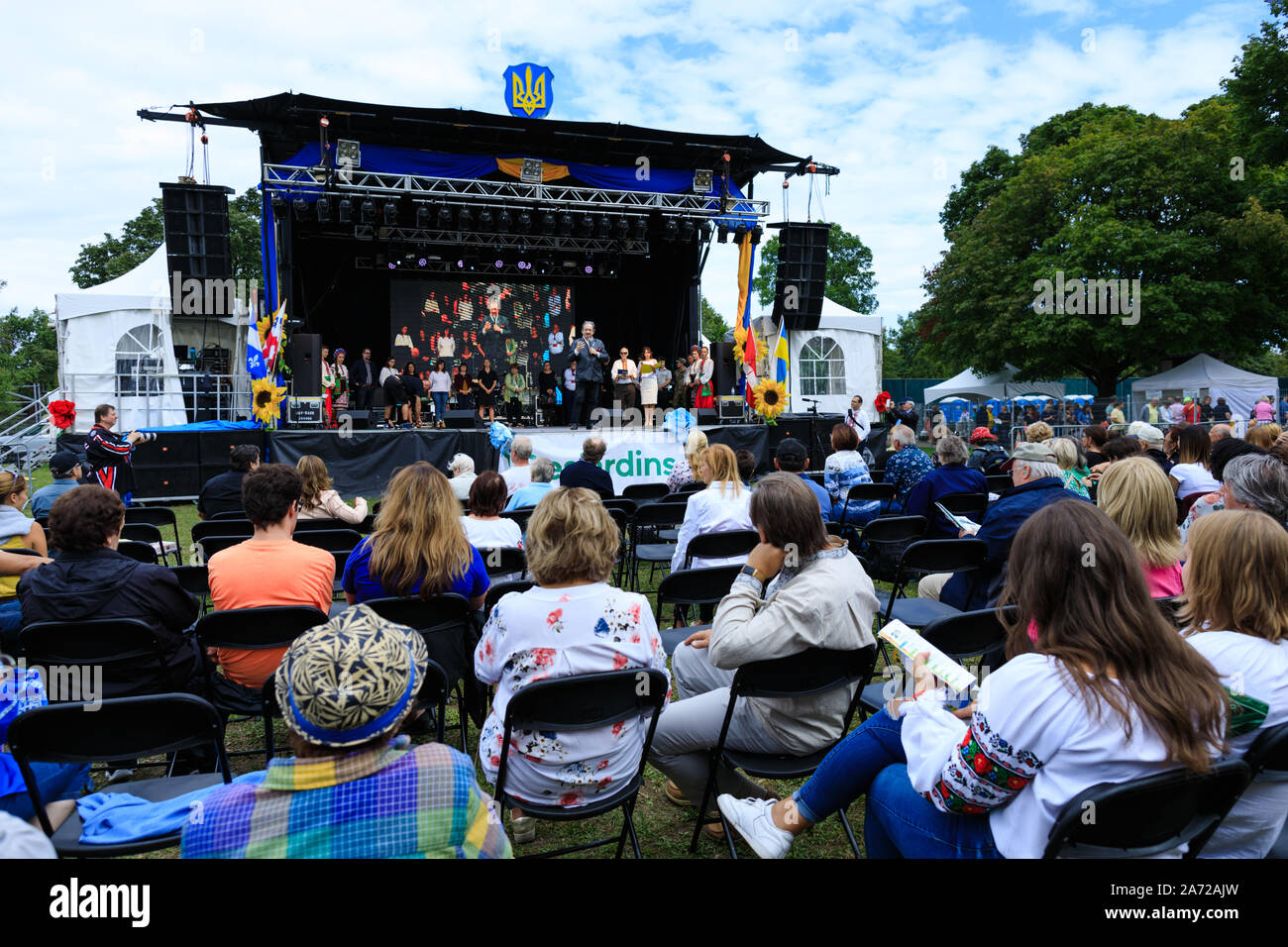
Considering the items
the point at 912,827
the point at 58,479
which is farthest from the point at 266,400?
the point at 912,827

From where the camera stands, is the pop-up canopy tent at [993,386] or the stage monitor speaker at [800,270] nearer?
the stage monitor speaker at [800,270]

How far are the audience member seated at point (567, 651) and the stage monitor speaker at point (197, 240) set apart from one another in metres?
11.2

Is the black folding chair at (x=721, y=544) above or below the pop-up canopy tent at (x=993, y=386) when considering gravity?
below

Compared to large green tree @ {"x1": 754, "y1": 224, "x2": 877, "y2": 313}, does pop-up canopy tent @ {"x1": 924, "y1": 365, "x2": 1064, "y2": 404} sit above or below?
below

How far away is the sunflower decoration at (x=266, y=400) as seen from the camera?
10.6 meters

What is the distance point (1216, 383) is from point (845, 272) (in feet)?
95.0

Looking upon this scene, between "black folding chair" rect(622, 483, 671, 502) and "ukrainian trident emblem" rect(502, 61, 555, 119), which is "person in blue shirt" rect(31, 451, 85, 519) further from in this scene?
"ukrainian trident emblem" rect(502, 61, 555, 119)

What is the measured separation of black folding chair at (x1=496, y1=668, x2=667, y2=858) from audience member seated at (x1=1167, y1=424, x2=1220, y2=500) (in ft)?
13.6

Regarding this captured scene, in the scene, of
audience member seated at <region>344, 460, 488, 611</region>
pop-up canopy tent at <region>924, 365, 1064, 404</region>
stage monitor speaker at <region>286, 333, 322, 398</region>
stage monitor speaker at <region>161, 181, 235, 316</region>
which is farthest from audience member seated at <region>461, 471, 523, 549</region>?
pop-up canopy tent at <region>924, 365, 1064, 404</region>

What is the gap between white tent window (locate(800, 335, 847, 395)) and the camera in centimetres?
1628

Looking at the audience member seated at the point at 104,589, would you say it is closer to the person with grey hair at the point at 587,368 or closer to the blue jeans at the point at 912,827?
the blue jeans at the point at 912,827

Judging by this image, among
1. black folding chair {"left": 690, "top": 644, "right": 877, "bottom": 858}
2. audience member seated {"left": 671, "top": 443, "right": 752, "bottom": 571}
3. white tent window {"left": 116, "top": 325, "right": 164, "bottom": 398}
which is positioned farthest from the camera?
white tent window {"left": 116, "top": 325, "right": 164, "bottom": 398}

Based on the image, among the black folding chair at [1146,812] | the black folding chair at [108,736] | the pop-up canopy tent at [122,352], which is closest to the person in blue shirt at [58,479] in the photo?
the black folding chair at [108,736]
